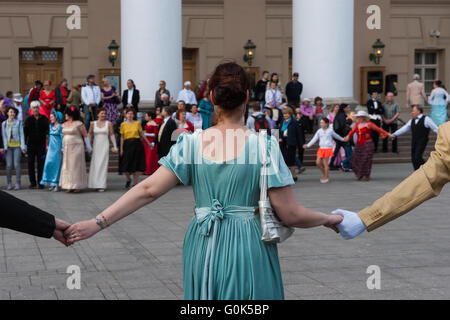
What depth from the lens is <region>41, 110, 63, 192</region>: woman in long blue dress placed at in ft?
53.0

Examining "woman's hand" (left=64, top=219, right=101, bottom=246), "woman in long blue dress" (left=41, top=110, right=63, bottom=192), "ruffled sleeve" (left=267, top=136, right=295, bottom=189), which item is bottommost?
"woman in long blue dress" (left=41, top=110, right=63, bottom=192)

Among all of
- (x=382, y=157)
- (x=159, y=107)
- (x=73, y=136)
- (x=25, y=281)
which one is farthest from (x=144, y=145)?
(x=25, y=281)

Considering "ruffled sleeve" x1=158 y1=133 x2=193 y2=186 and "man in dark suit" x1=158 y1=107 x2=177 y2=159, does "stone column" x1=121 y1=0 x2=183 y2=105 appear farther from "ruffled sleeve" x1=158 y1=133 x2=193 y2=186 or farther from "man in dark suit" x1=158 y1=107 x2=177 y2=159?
"ruffled sleeve" x1=158 y1=133 x2=193 y2=186

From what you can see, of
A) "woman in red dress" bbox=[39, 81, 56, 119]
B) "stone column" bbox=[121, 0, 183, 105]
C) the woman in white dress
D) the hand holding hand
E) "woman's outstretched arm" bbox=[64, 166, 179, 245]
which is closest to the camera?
"woman's outstretched arm" bbox=[64, 166, 179, 245]

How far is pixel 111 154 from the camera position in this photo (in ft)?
68.5

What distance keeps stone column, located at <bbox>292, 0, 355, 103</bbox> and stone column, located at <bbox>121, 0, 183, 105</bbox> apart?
3.70 metres

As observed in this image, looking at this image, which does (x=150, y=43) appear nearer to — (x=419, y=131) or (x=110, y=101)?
(x=110, y=101)

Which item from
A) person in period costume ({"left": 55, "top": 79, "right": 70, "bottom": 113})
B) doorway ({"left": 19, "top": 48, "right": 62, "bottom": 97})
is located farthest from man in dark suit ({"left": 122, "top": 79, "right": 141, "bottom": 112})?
doorway ({"left": 19, "top": 48, "right": 62, "bottom": 97})

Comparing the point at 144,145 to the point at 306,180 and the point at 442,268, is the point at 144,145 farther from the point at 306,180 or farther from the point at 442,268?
the point at 442,268

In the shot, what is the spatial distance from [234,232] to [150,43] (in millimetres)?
17695

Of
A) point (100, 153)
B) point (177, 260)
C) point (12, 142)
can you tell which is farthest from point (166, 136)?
point (177, 260)

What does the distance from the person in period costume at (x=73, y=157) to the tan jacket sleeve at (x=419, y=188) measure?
11.9 metres
